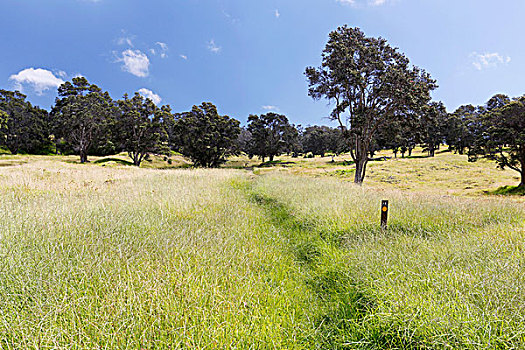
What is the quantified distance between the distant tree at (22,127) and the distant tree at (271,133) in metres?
51.9

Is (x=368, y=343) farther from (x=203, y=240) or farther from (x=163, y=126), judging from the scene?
(x=163, y=126)

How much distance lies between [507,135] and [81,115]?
56.6 metres

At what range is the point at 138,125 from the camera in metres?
38.2

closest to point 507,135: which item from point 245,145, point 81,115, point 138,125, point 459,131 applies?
point 459,131

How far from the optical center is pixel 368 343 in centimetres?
218

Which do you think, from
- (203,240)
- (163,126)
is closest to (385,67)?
(203,240)

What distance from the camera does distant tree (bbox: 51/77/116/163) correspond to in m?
35.1

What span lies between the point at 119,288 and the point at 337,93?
19201 mm

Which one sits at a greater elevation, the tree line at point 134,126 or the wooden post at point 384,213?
the tree line at point 134,126

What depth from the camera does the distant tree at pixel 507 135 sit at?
21.3m

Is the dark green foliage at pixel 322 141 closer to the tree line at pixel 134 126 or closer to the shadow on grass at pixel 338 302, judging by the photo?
the tree line at pixel 134 126

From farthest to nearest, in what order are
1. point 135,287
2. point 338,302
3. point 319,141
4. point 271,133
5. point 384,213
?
point 319,141 → point 271,133 → point 384,213 → point 338,302 → point 135,287

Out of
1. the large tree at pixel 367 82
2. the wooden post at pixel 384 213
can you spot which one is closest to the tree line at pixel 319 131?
the large tree at pixel 367 82

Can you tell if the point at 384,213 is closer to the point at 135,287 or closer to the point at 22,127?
the point at 135,287
